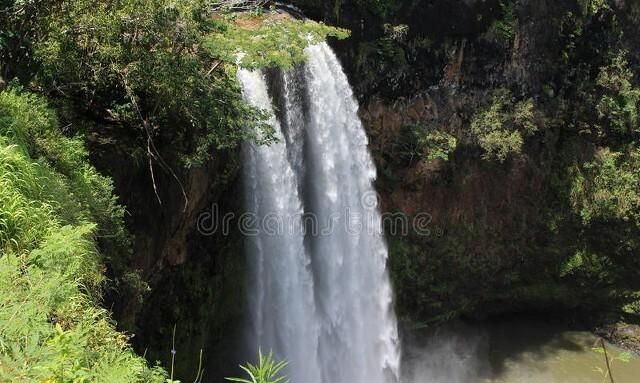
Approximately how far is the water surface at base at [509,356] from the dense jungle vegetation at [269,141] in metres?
0.66

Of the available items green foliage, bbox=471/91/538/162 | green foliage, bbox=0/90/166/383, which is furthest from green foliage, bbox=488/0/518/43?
green foliage, bbox=0/90/166/383

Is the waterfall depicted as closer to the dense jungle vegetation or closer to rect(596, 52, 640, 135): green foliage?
the dense jungle vegetation

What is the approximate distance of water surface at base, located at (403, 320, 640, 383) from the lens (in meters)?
13.9

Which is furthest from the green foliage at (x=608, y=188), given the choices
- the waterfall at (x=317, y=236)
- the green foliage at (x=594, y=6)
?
the waterfall at (x=317, y=236)

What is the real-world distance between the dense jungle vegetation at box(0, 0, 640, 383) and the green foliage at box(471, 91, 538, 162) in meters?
0.06

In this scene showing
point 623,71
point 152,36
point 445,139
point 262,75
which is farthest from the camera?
point 623,71

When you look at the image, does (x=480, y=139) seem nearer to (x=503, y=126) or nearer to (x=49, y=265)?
(x=503, y=126)

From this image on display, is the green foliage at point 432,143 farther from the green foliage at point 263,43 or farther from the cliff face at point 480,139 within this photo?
the green foliage at point 263,43

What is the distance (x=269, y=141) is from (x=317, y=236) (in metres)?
3.34

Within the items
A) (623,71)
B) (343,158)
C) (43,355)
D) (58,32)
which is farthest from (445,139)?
(43,355)

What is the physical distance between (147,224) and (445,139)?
840 cm

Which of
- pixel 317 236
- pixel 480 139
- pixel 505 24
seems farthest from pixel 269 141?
pixel 505 24

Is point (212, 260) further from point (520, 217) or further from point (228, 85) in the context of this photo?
point (520, 217)

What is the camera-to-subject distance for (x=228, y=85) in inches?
321
